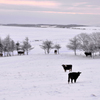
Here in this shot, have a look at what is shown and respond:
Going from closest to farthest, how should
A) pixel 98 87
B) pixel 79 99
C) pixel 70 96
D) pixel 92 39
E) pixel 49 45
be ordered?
pixel 79 99 → pixel 70 96 → pixel 98 87 → pixel 92 39 → pixel 49 45

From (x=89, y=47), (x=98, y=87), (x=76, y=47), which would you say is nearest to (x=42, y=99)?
(x=98, y=87)

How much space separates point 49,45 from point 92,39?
13.0 meters

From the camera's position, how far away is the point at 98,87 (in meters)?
10.7

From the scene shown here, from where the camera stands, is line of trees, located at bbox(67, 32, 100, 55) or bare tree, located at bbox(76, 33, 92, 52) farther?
bare tree, located at bbox(76, 33, 92, 52)

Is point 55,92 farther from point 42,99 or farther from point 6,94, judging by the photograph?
point 6,94

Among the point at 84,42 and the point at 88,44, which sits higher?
the point at 84,42

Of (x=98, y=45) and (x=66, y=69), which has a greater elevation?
(x=98, y=45)

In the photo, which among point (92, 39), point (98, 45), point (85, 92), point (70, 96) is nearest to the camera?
point (70, 96)

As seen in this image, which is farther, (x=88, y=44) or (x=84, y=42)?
(x=84, y=42)

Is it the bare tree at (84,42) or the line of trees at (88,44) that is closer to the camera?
the line of trees at (88,44)

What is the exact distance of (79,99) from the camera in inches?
336

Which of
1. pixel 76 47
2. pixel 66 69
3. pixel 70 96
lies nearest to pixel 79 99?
pixel 70 96

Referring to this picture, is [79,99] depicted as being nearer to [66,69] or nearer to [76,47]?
[66,69]

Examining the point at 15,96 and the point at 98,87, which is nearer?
the point at 15,96
